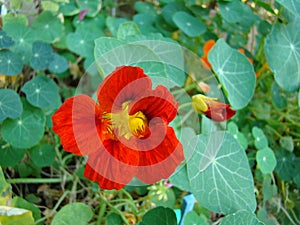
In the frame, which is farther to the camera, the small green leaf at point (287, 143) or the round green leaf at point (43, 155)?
the small green leaf at point (287, 143)

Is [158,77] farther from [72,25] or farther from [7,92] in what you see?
[72,25]

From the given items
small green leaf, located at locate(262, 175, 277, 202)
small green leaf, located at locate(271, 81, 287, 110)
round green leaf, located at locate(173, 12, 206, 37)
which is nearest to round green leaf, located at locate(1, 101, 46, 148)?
round green leaf, located at locate(173, 12, 206, 37)

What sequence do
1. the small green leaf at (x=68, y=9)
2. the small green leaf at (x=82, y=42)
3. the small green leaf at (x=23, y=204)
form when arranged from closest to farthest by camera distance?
1. the small green leaf at (x=23, y=204)
2. the small green leaf at (x=82, y=42)
3. the small green leaf at (x=68, y=9)

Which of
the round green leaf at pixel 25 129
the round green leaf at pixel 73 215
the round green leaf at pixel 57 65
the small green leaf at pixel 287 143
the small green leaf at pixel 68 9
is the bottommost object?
the small green leaf at pixel 287 143

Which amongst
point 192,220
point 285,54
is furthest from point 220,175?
point 285,54

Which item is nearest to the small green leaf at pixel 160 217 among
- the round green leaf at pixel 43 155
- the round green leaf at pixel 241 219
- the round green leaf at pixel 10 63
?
the round green leaf at pixel 241 219

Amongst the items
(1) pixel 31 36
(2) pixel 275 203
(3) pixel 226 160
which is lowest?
(2) pixel 275 203

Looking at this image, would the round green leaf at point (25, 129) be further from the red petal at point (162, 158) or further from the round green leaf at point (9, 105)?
the red petal at point (162, 158)

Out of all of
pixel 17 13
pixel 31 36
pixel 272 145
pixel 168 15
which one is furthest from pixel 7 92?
pixel 272 145

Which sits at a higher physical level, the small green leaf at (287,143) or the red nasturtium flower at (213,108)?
the red nasturtium flower at (213,108)
